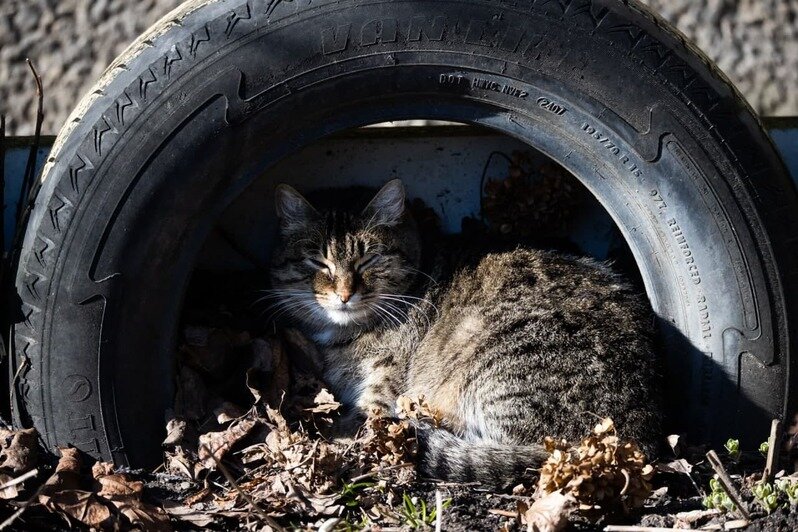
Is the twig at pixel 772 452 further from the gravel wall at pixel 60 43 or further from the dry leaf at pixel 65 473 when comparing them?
the dry leaf at pixel 65 473

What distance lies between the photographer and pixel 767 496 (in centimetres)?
248

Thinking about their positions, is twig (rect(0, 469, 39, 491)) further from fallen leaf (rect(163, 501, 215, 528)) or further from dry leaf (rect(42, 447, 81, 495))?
fallen leaf (rect(163, 501, 215, 528))

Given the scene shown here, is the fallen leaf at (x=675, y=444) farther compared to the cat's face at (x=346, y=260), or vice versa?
the cat's face at (x=346, y=260)

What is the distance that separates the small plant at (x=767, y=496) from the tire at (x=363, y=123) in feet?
1.27

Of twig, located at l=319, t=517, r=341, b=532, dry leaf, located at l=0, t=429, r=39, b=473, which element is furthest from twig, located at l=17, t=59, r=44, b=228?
twig, located at l=319, t=517, r=341, b=532

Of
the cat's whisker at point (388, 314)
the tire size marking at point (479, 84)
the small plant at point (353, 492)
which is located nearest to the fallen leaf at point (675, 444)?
the small plant at point (353, 492)

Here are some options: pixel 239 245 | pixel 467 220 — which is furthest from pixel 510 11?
pixel 239 245

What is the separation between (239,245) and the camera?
357cm

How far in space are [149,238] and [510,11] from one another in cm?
131

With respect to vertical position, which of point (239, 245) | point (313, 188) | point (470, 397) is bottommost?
point (470, 397)

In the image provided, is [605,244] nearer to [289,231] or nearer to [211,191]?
[289,231]

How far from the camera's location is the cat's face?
10.8ft

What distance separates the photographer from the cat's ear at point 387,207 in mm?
3258

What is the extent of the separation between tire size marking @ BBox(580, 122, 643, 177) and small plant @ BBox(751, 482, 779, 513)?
101cm
